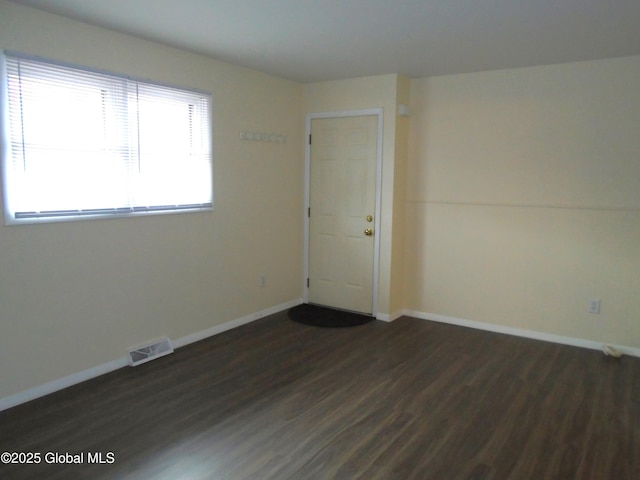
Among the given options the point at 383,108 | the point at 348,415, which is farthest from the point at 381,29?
the point at 348,415

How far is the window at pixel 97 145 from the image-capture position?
2840 mm

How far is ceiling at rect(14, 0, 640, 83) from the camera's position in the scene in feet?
8.92

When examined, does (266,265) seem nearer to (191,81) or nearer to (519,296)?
(191,81)

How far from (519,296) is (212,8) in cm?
355

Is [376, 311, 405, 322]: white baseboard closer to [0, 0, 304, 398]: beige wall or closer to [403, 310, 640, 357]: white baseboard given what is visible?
[403, 310, 640, 357]: white baseboard

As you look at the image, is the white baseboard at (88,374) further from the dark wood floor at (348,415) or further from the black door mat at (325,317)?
the black door mat at (325,317)

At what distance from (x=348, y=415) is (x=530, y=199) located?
105 inches

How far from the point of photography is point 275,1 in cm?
266

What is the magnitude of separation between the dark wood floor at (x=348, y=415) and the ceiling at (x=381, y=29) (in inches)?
97.4

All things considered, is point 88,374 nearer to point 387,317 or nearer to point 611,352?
point 387,317

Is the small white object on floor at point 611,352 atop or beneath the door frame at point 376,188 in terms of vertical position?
beneath

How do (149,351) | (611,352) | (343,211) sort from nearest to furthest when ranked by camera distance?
(149,351) → (611,352) → (343,211)

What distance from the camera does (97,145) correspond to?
3.24 meters

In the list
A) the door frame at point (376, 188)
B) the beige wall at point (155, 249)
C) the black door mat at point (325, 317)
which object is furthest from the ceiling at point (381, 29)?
the black door mat at point (325, 317)
